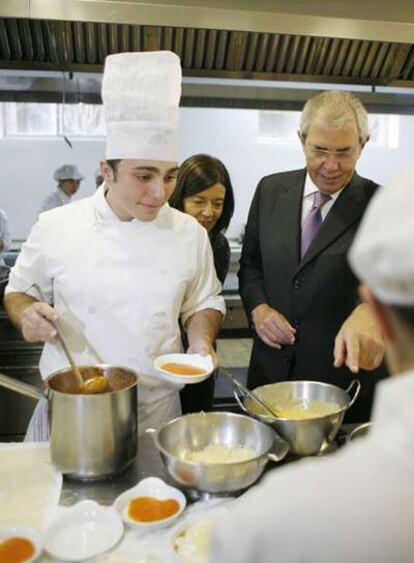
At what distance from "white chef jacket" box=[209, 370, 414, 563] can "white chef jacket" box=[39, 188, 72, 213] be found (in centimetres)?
482

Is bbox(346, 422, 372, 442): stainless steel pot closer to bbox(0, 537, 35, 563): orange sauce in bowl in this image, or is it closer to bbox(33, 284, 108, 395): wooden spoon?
bbox(33, 284, 108, 395): wooden spoon

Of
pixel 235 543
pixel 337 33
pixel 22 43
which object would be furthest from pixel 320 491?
pixel 22 43

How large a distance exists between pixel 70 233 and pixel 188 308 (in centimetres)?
45

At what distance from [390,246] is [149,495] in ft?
3.11

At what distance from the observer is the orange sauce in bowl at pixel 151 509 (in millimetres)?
1180

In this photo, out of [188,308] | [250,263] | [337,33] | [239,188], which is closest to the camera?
[188,308]

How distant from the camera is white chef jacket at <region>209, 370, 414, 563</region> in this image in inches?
19.8

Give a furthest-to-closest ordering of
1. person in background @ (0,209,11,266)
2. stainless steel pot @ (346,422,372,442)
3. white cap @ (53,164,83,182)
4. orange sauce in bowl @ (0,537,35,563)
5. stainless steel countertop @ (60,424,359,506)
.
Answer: white cap @ (53,164,83,182) < person in background @ (0,209,11,266) < stainless steel pot @ (346,422,372,442) < stainless steel countertop @ (60,424,359,506) < orange sauce in bowl @ (0,537,35,563)

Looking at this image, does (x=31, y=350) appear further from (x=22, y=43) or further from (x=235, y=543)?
(x=235, y=543)

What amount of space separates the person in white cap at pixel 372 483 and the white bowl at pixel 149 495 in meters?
0.62

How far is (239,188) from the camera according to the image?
6.00 metres

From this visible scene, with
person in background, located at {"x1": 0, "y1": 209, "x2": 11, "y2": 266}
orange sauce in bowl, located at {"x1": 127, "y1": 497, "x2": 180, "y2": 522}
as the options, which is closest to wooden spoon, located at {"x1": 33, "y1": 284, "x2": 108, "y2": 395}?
orange sauce in bowl, located at {"x1": 127, "y1": 497, "x2": 180, "y2": 522}

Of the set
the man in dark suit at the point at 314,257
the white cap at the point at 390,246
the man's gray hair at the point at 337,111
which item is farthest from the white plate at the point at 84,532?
the man's gray hair at the point at 337,111

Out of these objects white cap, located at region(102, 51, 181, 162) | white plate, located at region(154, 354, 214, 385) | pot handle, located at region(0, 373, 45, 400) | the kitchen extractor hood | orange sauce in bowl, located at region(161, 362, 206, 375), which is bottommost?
orange sauce in bowl, located at region(161, 362, 206, 375)
